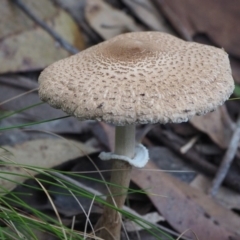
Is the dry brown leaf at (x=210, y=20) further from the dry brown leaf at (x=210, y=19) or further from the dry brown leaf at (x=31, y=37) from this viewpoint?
the dry brown leaf at (x=31, y=37)

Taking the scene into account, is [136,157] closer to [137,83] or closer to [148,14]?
[137,83]

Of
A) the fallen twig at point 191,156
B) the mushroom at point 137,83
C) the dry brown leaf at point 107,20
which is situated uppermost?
the mushroom at point 137,83

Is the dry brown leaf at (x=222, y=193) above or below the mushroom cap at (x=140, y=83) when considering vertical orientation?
below

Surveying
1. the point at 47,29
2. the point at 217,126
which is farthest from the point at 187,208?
the point at 47,29

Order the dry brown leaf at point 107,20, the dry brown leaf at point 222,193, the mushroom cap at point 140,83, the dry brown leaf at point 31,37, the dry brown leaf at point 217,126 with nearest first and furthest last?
the mushroom cap at point 140,83 < the dry brown leaf at point 222,193 < the dry brown leaf at point 217,126 < the dry brown leaf at point 31,37 < the dry brown leaf at point 107,20

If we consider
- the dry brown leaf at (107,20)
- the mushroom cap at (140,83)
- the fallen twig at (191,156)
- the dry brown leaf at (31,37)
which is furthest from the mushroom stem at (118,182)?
the dry brown leaf at (107,20)

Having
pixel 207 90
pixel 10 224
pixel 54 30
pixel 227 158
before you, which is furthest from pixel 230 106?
pixel 10 224

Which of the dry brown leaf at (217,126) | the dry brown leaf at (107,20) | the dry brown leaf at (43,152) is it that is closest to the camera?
the dry brown leaf at (43,152)
